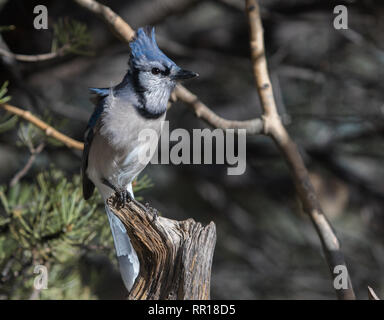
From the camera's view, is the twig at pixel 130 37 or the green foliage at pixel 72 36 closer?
the twig at pixel 130 37

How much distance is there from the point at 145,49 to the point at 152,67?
2.9 inches

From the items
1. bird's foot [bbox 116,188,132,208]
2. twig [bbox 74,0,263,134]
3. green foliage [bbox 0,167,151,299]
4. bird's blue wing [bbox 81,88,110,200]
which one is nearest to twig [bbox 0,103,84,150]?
bird's blue wing [bbox 81,88,110,200]

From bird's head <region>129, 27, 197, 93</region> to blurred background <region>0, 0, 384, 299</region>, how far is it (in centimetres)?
60

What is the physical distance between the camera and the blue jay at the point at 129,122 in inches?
72.6

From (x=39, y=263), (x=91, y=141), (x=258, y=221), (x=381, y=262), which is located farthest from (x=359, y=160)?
(x=39, y=263)

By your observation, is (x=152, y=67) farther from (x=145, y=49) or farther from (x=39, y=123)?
(x=39, y=123)

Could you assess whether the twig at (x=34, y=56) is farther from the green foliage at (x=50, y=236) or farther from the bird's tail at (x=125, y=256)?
the bird's tail at (x=125, y=256)

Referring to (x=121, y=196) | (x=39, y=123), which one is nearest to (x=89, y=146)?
(x=39, y=123)

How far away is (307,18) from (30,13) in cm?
160

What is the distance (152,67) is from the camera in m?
1.92

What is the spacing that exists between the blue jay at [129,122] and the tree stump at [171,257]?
0.43 meters

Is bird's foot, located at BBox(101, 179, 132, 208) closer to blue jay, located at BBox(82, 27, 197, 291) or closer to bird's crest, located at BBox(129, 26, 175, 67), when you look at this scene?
blue jay, located at BBox(82, 27, 197, 291)

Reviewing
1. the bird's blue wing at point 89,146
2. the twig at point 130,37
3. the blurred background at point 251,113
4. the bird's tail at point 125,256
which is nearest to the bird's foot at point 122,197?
the bird's tail at point 125,256

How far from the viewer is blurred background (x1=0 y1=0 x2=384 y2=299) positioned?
106 inches
